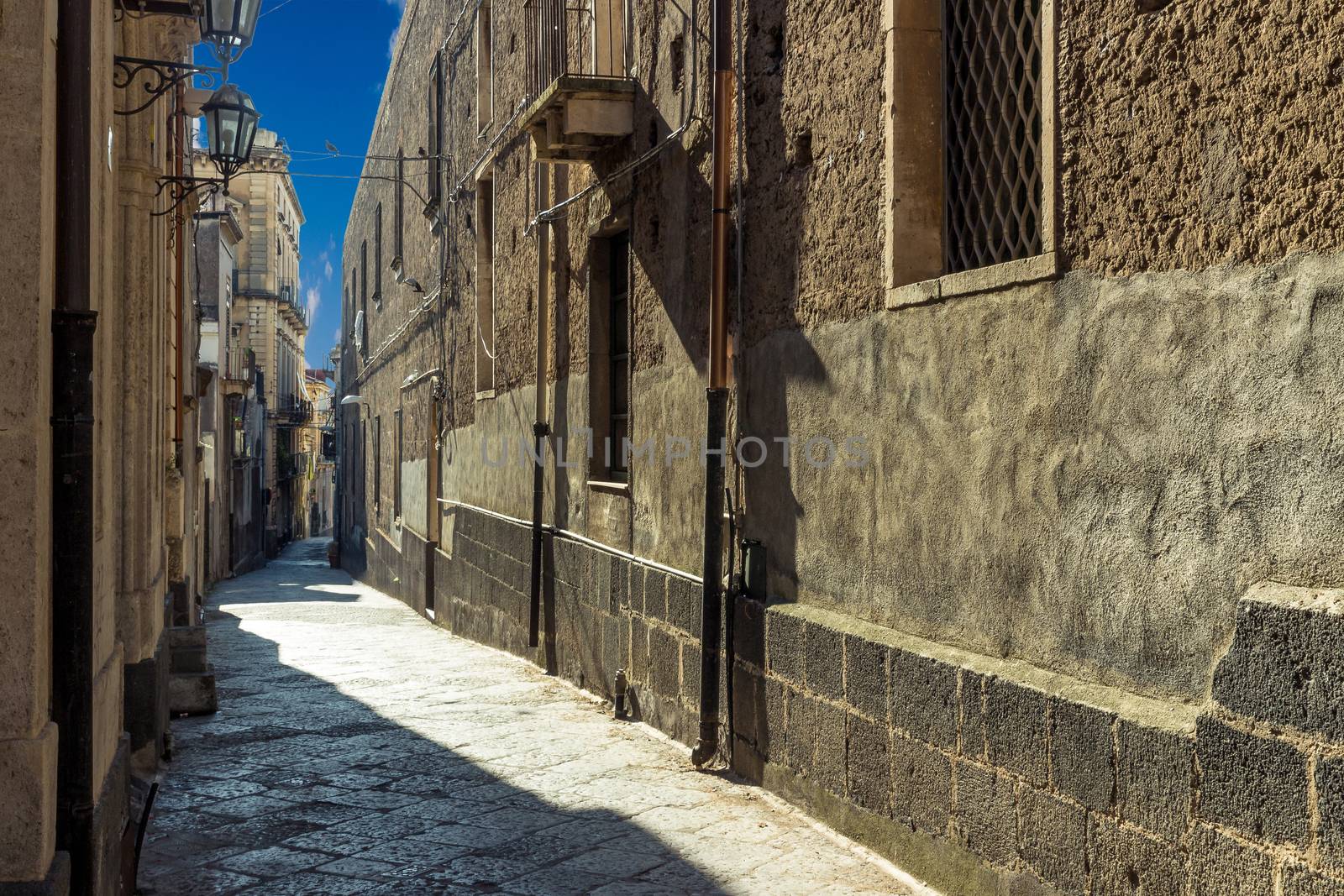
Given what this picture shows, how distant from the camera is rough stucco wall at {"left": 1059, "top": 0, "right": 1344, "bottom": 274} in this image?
9.71 feet

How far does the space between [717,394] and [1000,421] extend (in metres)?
2.43

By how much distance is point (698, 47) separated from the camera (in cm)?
696

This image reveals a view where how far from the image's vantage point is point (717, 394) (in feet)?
21.2

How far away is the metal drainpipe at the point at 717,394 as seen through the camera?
21.2ft

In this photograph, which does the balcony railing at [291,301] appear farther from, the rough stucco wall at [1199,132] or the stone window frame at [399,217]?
the rough stucco wall at [1199,132]

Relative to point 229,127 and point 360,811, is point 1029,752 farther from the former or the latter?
point 229,127

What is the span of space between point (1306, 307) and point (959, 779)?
201cm

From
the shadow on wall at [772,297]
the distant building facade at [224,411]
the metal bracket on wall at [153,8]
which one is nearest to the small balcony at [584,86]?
the shadow on wall at [772,297]

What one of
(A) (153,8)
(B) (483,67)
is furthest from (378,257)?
(A) (153,8)

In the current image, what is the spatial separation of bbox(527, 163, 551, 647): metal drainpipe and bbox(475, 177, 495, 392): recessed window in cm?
302

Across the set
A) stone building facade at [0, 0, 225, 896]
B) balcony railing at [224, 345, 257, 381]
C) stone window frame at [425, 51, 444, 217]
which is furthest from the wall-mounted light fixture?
balcony railing at [224, 345, 257, 381]

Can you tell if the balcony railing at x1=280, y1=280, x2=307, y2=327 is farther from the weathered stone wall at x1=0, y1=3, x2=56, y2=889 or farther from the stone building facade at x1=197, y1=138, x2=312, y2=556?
the weathered stone wall at x1=0, y1=3, x2=56, y2=889

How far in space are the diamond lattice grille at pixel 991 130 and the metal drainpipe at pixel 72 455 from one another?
9.36 feet

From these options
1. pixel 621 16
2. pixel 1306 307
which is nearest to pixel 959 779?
pixel 1306 307
